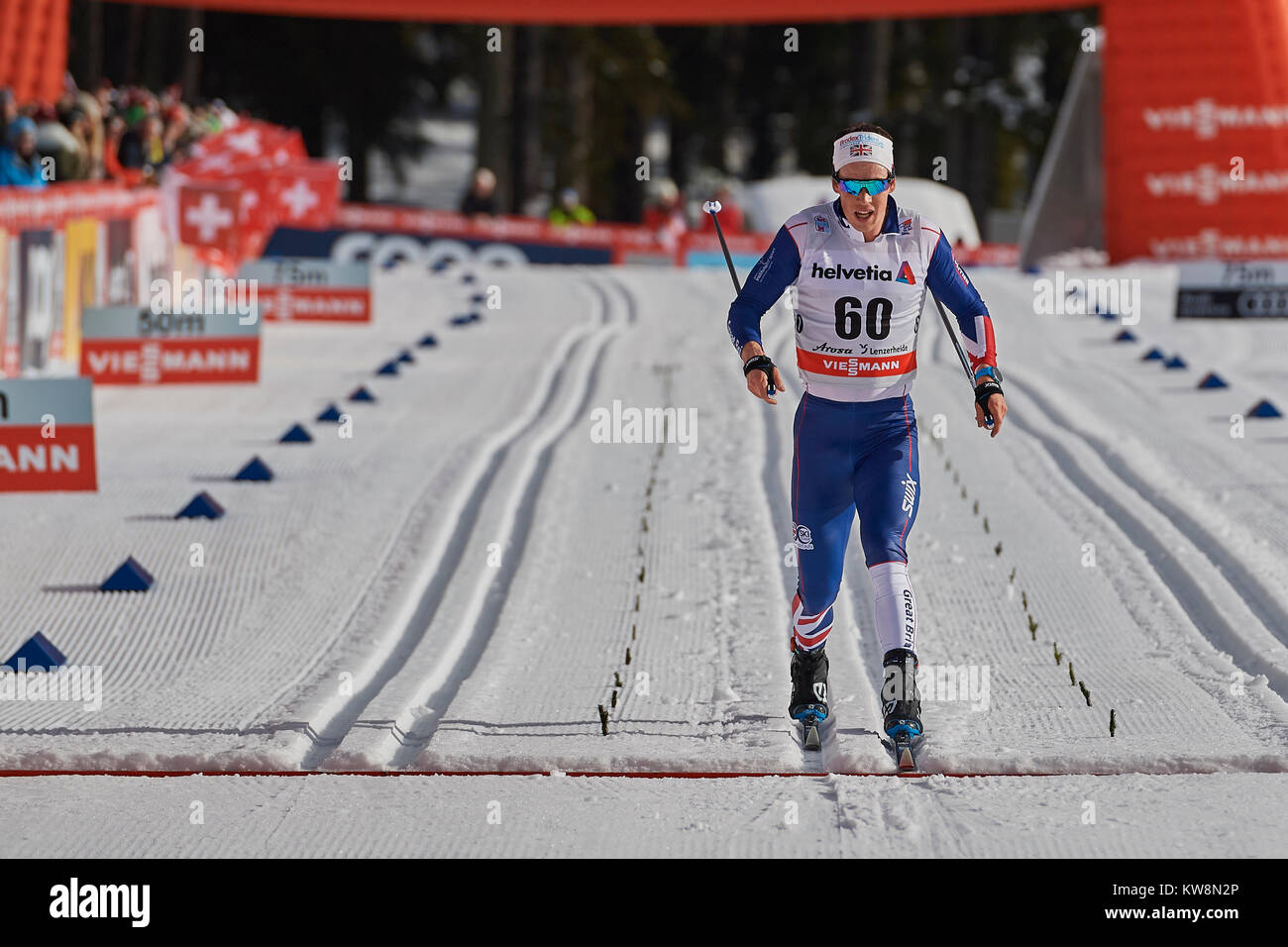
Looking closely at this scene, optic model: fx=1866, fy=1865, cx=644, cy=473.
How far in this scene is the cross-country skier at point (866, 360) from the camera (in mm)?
5457

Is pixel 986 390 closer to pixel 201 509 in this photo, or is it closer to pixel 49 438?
pixel 201 509

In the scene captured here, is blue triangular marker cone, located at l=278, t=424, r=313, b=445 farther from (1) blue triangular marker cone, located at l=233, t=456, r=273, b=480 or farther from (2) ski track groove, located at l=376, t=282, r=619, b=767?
(2) ski track groove, located at l=376, t=282, r=619, b=767

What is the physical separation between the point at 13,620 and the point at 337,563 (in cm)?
144

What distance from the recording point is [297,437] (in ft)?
36.8

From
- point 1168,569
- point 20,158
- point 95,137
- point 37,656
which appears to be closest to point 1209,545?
point 1168,569

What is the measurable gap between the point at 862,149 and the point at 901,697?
159 cm

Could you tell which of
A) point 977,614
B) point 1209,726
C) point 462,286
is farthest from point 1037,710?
point 462,286

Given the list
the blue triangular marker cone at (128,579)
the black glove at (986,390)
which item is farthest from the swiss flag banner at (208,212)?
the black glove at (986,390)

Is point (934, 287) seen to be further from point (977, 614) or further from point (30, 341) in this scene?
point (30, 341)

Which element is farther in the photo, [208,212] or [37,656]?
[208,212]

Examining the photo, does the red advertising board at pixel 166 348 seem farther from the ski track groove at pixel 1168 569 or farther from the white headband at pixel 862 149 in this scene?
the white headband at pixel 862 149

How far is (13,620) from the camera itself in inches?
286

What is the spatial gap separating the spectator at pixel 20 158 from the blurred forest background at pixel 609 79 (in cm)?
2054

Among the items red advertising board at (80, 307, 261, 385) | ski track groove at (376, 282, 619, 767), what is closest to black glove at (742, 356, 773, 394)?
ski track groove at (376, 282, 619, 767)
